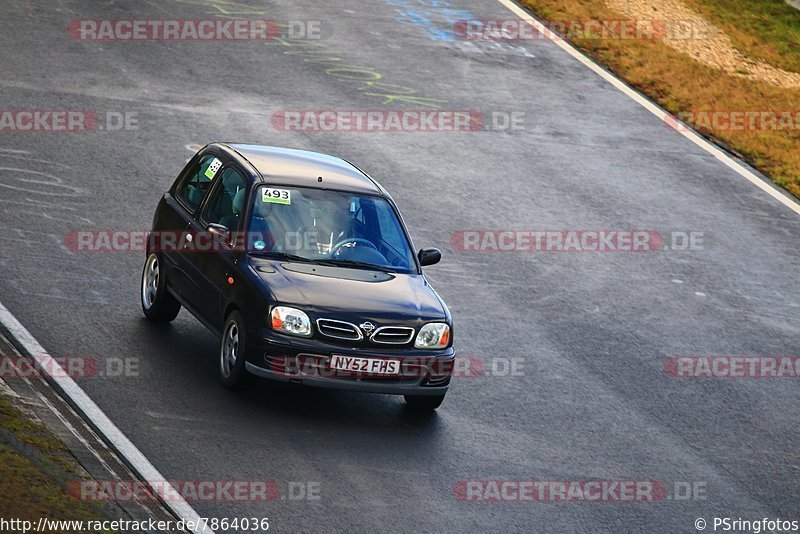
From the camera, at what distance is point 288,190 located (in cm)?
1223

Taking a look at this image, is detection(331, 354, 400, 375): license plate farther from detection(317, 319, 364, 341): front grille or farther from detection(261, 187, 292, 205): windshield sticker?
detection(261, 187, 292, 205): windshield sticker

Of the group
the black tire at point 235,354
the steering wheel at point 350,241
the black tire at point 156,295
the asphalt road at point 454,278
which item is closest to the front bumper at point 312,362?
the black tire at point 235,354

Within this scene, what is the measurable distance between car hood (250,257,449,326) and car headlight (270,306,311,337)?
2.3 inches

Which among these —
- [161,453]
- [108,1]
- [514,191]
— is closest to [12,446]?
[161,453]

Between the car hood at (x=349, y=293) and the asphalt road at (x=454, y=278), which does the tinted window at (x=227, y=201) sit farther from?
the asphalt road at (x=454, y=278)

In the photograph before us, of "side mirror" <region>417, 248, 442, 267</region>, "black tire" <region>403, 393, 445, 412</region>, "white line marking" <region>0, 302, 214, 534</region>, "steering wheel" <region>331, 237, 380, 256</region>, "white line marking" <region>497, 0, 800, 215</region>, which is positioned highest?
"steering wheel" <region>331, 237, 380, 256</region>

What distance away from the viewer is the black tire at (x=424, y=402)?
11.6 m

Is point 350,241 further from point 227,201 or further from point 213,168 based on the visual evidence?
point 213,168

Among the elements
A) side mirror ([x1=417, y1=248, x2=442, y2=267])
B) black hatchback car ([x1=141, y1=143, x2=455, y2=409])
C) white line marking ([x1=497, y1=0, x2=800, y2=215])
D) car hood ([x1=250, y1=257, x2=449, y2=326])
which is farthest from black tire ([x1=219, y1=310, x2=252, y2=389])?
white line marking ([x1=497, y1=0, x2=800, y2=215])

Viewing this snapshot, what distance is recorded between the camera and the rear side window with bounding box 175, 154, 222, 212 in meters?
12.9

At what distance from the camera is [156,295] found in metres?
13.0

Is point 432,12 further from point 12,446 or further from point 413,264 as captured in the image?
point 12,446

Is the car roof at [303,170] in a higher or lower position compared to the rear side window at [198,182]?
higher

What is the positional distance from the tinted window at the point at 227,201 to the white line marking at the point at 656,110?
10.3 metres
